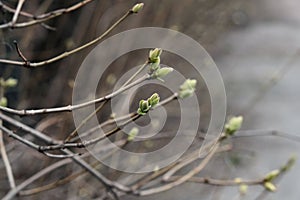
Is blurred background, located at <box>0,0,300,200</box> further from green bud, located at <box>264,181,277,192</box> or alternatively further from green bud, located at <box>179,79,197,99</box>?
green bud, located at <box>264,181,277,192</box>

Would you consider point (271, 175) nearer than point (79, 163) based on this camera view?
Result: No

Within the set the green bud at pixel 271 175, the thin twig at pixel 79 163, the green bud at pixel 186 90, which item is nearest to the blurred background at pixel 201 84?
the thin twig at pixel 79 163

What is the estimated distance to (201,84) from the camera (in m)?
3.26

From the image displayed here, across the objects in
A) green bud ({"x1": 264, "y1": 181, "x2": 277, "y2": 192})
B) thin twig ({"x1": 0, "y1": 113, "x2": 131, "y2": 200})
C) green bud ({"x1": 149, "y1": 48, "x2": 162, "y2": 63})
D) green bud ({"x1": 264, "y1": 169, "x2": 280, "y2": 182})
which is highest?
green bud ({"x1": 149, "y1": 48, "x2": 162, "y2": 63})

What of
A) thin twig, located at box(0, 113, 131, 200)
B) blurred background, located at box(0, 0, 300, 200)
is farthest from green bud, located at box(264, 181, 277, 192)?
blurred background, located at box(0, 0, 300, 200)

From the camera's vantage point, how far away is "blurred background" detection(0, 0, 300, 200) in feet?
6.77

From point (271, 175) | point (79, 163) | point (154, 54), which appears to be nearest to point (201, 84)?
point (271, 175)

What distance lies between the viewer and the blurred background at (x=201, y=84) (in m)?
2.06

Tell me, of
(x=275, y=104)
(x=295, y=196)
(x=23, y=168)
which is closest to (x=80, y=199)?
(x=23, y=168)

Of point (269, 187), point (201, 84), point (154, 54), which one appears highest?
point (154, 54)

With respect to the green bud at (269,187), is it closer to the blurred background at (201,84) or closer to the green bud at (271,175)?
the green bud at (271,175)

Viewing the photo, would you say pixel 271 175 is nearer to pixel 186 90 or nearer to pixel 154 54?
pixel 186 90

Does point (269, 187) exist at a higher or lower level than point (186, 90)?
lower

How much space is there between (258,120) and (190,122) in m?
1.28
